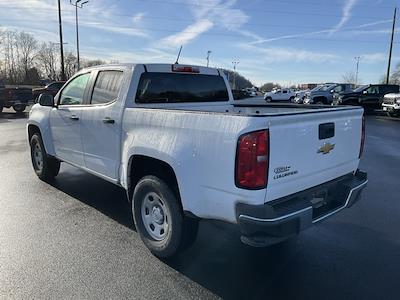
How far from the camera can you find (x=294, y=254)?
4.20 meters

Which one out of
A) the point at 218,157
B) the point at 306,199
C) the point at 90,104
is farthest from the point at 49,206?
the point at 306,199

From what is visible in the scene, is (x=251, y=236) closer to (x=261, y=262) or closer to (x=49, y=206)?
(x=261, y=262)

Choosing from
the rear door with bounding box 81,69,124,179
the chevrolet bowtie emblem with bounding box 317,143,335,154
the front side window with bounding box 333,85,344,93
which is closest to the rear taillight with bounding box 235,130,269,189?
the chevrolet bowtie emblem with bounding box 317,143,335,154

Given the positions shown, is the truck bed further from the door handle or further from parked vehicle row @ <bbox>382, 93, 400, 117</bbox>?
parked vehicle row @ <bbox>382, 93, 400, 117</bbox>

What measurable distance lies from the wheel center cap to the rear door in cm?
83

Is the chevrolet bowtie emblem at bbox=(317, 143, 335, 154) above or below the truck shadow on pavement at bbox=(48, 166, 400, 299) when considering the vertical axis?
above

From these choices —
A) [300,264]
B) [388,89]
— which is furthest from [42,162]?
[388,89]

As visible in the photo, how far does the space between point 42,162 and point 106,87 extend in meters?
2.71

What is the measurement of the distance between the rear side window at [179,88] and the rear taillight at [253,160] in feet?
6.34

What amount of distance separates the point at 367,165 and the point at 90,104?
6.46 m

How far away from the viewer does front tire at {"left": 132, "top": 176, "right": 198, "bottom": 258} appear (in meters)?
3.78

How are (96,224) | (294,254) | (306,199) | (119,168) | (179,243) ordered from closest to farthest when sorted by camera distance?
(306,199) → (179,243) → (294,254) → (119,168) → (96,224)

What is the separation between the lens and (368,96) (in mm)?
26172

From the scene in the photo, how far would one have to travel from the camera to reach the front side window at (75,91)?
5523mm
